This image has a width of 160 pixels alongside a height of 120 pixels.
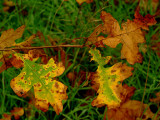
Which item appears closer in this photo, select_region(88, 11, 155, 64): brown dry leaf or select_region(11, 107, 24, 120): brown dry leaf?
select_region(88, 11, 155, 64): brown dry leaf

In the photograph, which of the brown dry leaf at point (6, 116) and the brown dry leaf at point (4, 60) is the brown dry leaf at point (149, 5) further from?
the brown dry leaf at point (6, 116)

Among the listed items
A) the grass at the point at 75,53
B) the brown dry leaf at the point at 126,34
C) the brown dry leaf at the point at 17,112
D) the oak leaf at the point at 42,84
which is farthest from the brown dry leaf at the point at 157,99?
the brown dry leaf at the point at 17,112

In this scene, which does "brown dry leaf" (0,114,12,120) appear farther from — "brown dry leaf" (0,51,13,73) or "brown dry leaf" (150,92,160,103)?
"brown dry leaf" (150,92,160,103)

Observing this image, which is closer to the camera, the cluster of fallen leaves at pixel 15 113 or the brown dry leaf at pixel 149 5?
the cluster of fallen leaves at pixel 15 113

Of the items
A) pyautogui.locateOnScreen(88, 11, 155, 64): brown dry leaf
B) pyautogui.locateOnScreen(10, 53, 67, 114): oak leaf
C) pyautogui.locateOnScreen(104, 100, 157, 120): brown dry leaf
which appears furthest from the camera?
pyautogui.locateOnScreen(104, 100, 157, 120): brown dry leaf

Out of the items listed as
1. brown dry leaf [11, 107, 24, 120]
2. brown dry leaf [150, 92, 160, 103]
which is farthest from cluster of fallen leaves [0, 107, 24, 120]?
brown dry leaf [150, 92, 160, 103]

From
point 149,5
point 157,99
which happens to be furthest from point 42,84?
point 149,5

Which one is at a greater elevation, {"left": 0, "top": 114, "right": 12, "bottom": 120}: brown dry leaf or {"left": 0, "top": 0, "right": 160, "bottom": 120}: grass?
{"left": 0, "top": 0, "right": 160, "bottom": 120}: grass

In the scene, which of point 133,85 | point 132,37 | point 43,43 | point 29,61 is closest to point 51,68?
point 29,61
